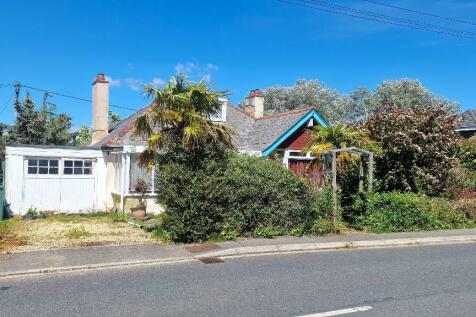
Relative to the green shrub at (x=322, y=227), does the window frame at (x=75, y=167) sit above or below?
above

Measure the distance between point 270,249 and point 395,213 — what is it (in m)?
5.30

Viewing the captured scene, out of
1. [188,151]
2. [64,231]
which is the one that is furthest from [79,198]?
[188,151]

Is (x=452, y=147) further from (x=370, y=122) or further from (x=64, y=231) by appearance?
(x=64, y=231)

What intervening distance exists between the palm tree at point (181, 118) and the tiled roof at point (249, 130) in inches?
198

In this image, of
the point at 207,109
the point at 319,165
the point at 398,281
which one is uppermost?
the point at 207,109

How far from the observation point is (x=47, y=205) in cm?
1669

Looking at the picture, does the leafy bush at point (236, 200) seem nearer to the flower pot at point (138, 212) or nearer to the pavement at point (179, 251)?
the pavement at point (179, 251)

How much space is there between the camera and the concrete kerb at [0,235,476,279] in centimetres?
831

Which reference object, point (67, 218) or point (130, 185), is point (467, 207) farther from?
point (67, 218)

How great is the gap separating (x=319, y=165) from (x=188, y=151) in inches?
218

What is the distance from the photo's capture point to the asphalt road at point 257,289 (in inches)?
241

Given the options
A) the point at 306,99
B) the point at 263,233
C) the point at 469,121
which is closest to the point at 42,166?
the point at 263,233

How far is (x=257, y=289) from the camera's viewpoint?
7207 millimetres

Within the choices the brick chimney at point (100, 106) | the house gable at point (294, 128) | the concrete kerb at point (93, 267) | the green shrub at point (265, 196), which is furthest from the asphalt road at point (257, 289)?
the brick chimney at point (100, 106)
